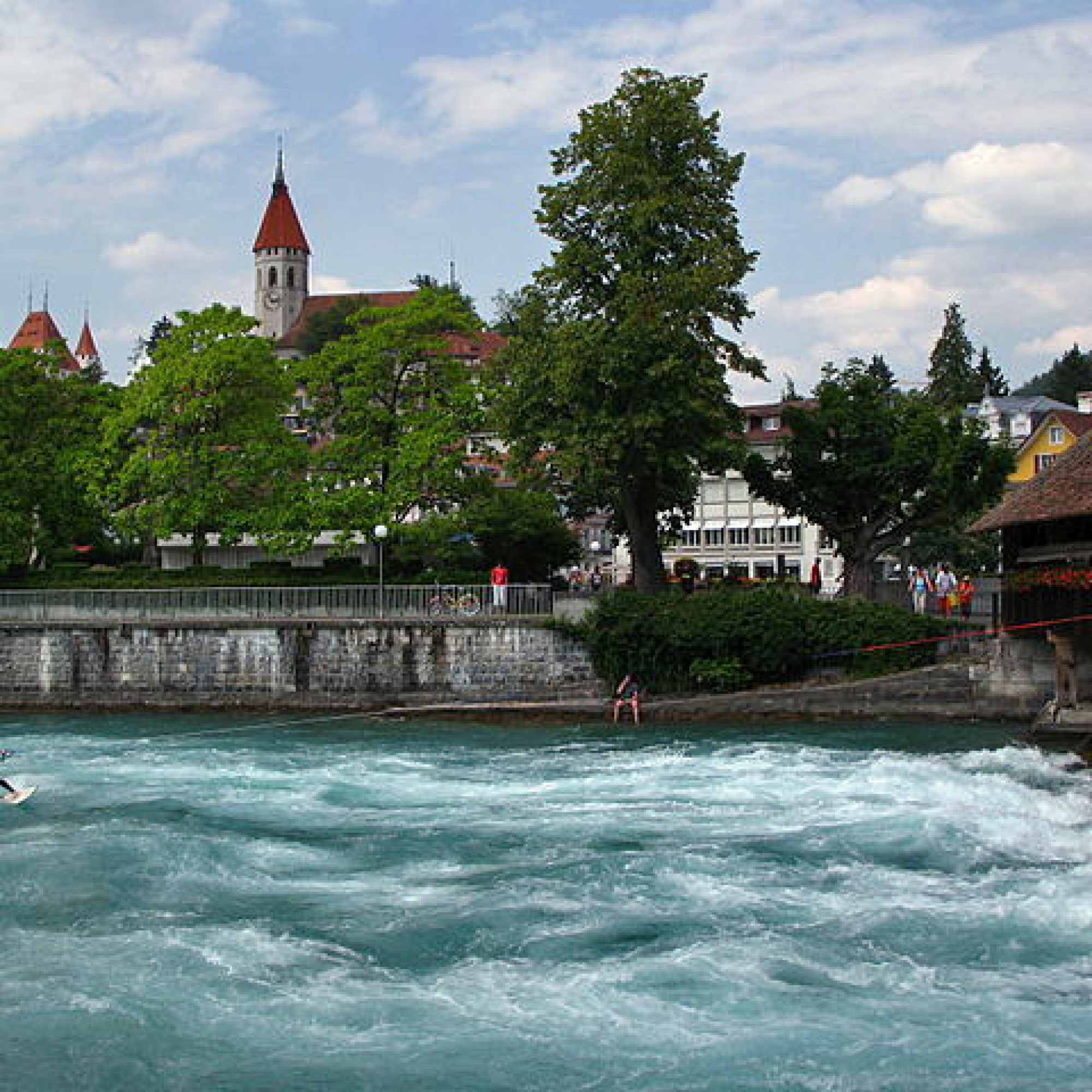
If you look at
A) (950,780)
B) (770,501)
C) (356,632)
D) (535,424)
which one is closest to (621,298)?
(535,424)

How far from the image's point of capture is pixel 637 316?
3266cm

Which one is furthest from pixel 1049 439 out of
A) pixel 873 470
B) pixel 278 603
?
pixel 278 603

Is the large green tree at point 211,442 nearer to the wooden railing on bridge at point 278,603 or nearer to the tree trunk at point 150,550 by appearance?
the tree trunk at point 150,550

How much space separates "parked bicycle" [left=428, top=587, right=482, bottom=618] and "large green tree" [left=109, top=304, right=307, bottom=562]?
6.35 metres

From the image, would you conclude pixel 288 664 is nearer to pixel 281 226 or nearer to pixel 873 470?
pixel 873 470

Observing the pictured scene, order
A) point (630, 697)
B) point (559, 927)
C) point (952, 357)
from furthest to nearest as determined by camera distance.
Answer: point (952, 357), point (630, 697), point (559, 927)

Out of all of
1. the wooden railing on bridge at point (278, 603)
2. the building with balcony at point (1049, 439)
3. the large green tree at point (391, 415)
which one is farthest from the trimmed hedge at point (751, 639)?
the building with balcony at point (1049, 439)

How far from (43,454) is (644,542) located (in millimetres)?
18523

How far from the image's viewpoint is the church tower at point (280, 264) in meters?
125

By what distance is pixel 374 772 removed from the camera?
77.4 feet

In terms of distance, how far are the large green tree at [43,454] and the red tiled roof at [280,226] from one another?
8263cm

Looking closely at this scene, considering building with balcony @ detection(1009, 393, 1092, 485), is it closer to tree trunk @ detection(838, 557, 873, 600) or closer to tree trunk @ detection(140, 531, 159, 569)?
tree trunk @ detection(838, 557, 873, 600)

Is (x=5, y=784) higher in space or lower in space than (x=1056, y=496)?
lower

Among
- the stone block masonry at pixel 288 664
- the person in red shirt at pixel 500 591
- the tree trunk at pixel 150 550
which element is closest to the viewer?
the stone block masonry at pixel 288 664
